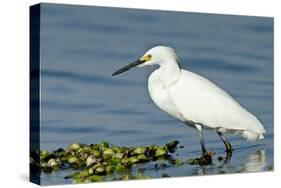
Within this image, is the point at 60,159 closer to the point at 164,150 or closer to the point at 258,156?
the point at 164,150

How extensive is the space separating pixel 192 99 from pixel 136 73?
0.42 metres

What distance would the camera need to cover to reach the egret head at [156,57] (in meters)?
4.76

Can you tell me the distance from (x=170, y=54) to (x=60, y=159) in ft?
3.22

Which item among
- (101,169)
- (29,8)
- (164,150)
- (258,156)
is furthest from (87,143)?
(258,156)

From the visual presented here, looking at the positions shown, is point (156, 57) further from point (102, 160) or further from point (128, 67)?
point (102, 160)

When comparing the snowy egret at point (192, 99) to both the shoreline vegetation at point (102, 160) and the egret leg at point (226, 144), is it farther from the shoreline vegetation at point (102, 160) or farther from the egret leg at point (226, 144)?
the shoreline vegetation at point (102, 160)

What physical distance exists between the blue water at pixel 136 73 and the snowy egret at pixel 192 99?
0.14ft

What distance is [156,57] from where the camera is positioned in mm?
4801

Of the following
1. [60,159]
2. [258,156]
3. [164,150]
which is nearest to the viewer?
[60,159]

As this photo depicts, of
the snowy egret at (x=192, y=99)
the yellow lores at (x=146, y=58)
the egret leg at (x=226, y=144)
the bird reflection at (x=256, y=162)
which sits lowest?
the bird reflection at (x=256, y=162)

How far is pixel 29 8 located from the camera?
4613 mm

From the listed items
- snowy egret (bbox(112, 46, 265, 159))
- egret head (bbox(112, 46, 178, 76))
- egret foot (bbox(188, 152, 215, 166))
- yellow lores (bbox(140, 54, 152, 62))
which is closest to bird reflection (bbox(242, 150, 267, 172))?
snowy egret (bbox(112, 46, 265, 159))

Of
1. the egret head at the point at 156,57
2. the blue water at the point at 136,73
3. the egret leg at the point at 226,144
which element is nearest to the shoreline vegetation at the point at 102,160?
the blue water at the point at 136,73

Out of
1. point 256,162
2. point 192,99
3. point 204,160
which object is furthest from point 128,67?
point 256,162
